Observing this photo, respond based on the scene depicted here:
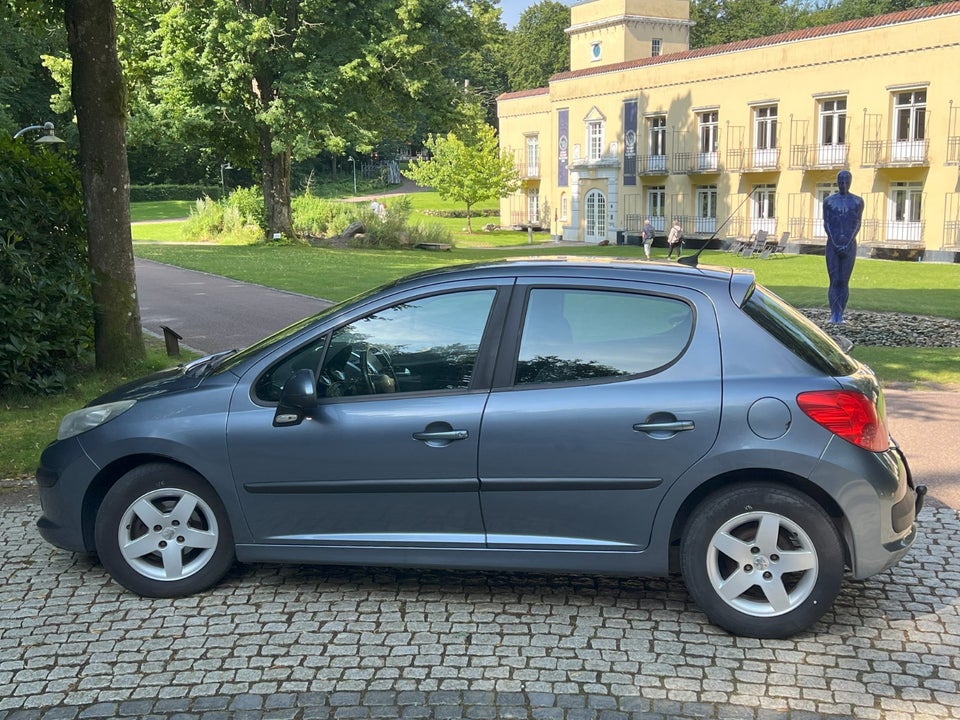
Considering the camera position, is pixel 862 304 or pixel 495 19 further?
pixel 495 19

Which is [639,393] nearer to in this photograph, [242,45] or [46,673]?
[46,673]

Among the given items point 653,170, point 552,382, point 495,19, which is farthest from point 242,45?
point 552,382

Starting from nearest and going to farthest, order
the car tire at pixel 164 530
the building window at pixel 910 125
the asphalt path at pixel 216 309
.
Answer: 1. the car tire at pixel 164 530
2. the asphalt path at pixel 216 309
3. the building window at pixel 910 125

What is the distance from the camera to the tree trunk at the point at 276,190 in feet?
123

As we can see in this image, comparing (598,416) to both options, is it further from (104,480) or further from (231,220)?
(231,220)

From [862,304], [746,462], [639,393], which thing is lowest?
[862,304]

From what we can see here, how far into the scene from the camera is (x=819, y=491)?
4.28 m

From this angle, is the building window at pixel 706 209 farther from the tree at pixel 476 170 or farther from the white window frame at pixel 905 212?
the tree at pixel 476 170

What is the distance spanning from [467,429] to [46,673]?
2.10m

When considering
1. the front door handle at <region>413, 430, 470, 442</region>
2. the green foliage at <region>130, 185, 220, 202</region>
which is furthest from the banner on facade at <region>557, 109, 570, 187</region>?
the front door handle at <region>413, 430, 470, 442</region>

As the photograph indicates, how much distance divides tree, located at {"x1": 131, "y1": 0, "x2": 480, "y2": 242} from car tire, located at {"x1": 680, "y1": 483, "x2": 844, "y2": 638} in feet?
102

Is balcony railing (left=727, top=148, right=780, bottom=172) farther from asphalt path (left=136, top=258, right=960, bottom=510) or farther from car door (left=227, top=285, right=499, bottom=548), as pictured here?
car door (left=227, top=285, right=499, bottom=548)

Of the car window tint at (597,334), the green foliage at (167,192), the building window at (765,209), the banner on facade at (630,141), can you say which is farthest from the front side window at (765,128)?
the green foliage at (167,192)

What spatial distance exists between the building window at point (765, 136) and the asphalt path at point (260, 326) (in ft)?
89.6
